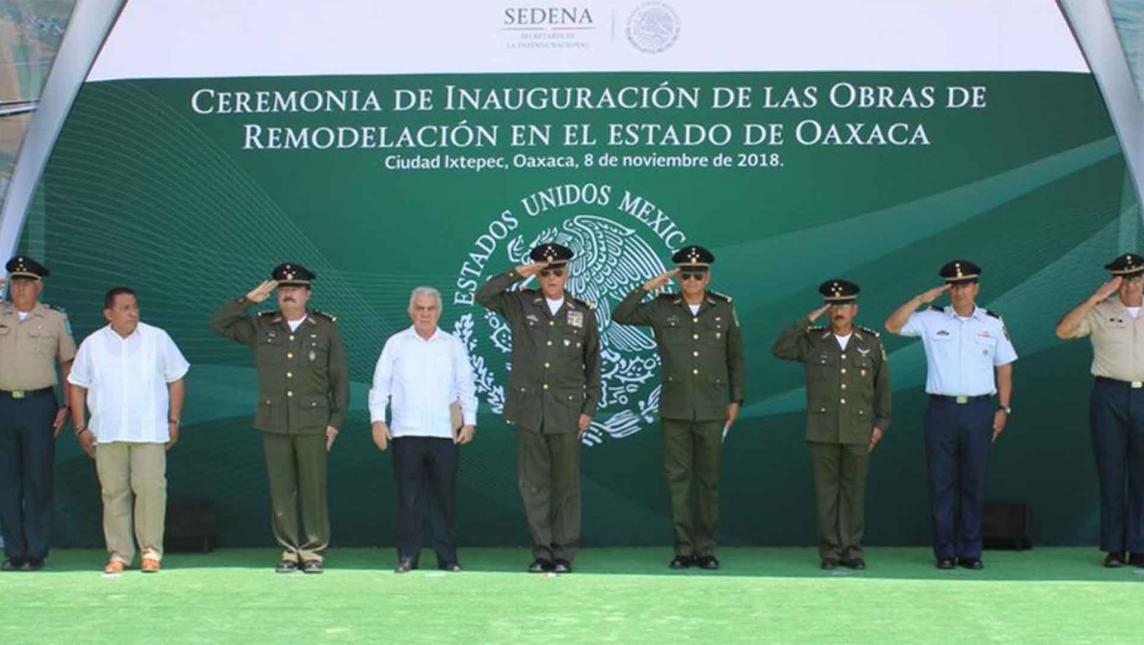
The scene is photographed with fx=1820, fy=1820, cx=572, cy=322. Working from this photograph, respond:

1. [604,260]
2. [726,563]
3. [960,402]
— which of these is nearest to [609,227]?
[604,260]

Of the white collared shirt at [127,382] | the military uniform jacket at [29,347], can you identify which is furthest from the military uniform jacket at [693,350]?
the military uniform jacket at [29,347]

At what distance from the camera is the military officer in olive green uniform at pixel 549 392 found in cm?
845

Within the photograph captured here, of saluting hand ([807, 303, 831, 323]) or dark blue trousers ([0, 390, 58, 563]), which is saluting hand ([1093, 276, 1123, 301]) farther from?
dark blue trousers ([0, 390, 58, 563])

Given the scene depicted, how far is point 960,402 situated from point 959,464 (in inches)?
12.2

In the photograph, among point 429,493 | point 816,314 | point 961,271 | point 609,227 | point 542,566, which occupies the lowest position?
point 542,566

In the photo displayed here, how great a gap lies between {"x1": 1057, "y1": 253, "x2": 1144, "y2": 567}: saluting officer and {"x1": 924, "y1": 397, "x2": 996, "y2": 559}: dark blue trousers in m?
0.54

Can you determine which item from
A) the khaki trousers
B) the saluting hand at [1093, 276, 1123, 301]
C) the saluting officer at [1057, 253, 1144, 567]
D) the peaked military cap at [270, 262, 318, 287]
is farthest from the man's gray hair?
the saluting hand at [1093, 276, 1123, 301]

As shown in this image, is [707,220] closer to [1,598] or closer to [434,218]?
[434,218]

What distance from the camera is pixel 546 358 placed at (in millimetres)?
8500

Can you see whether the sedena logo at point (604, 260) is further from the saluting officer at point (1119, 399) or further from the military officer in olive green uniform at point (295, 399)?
the saluting officer at point (1119, 399)

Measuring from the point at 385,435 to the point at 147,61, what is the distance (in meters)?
2.49

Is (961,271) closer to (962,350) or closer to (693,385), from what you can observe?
(962,350)

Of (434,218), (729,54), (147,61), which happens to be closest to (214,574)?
(434,218)

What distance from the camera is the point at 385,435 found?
8438 mm
